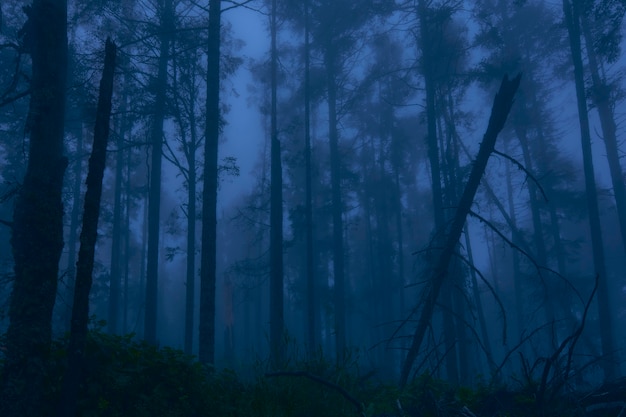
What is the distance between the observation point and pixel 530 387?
17.3ft

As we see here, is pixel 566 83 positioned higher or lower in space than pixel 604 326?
higher

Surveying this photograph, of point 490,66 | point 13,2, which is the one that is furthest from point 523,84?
point 13,2

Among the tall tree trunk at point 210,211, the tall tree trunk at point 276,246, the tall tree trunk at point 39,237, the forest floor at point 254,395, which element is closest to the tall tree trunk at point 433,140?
the tall tree trunk at point 276,246

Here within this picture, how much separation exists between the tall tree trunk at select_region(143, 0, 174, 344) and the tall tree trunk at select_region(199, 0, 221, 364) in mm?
3630

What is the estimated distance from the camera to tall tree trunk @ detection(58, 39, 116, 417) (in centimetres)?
445

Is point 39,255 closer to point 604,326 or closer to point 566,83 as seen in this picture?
point 604,326

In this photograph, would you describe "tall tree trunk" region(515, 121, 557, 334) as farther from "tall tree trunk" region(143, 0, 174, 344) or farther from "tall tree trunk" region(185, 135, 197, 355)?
"tall tree trunk" region(143, 0, 174, 344)

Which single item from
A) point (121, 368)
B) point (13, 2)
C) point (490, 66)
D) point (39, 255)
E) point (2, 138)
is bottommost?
point (121, 368)

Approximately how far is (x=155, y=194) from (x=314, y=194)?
15.2 metres

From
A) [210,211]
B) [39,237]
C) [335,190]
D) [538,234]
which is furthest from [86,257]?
[538,234]

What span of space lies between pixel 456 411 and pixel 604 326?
1113 centimetres

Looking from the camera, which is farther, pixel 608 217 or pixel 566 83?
pixel 608 217

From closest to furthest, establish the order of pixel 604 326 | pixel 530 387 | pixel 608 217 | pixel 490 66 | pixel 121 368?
pixel 121 368 < pixel 530 387 < pixel 604 326 < pixel 490 66 < pixel 608 217

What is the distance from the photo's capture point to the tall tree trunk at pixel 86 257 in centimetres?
445
